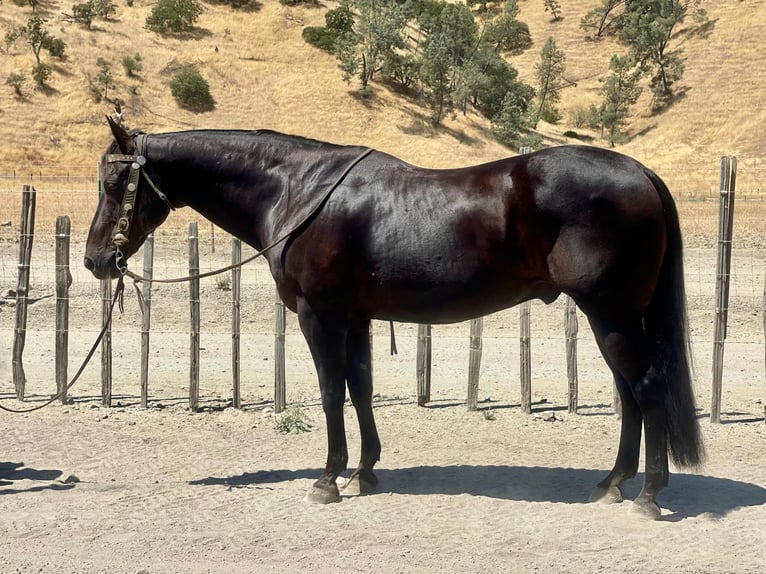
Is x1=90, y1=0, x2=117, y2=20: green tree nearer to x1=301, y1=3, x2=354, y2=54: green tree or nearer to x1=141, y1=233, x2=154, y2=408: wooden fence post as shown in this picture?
x1=301, y1=3, x2=354, y2=54: green tree

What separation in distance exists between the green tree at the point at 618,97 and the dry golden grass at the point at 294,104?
29.0 inches

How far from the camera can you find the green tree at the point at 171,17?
4516cm

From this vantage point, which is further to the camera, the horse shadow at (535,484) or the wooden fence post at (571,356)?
the wooden fence post at (571,356)

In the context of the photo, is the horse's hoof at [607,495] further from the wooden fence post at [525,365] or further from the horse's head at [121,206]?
the horse's head at [121,206]

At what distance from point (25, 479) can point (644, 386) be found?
4.12 meters

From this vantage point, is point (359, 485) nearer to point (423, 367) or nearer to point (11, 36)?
point (423, 367)

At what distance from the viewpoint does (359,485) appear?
5715 millimetres

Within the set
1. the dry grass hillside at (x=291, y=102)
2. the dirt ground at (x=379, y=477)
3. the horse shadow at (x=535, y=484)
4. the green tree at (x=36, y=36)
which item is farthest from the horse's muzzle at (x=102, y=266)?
the green tree at (x=36, y=36)

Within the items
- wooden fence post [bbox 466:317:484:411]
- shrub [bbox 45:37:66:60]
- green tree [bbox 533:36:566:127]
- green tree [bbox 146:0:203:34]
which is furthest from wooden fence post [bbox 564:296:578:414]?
green tree [bbox 146:0:203:34]

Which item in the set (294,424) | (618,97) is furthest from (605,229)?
(618,97)

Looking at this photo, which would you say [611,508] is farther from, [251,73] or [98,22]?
[98,22]

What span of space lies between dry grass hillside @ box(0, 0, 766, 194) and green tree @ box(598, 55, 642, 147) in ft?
2.55

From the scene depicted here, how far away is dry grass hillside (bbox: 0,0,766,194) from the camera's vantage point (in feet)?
111

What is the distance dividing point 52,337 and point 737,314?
919cm
